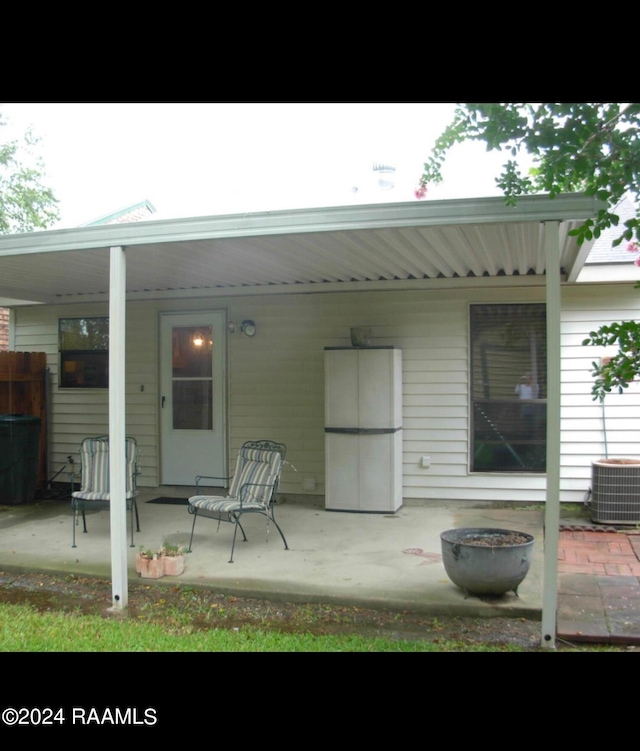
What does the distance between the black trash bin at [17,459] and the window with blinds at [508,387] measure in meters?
4.84

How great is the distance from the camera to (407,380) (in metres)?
7.18

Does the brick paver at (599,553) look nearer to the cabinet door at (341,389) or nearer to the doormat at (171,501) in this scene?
the cabinet door at (341,389)

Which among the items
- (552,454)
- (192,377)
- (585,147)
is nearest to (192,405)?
(192,377)

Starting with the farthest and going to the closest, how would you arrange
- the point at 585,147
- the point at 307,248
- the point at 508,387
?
the point at 508,387 → the point at 307,248 → the point at 585,147

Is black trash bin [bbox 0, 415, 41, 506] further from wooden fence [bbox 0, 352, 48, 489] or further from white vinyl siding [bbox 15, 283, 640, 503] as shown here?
white vinyl siding [bbox 15, 283, 640, 503]

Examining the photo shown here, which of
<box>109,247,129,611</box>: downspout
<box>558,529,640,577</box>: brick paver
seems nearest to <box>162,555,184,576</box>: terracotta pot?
<box>109,247,129,611</box>: downspout

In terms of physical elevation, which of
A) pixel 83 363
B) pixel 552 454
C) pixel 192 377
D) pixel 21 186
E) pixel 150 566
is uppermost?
pixel 21 186

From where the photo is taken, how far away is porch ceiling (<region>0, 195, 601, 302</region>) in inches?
153

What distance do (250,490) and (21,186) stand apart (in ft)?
58.8

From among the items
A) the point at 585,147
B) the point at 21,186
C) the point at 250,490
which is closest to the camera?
the point at 585,147

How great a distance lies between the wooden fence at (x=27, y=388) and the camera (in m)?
8.16

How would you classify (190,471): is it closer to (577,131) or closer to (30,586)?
(30,586)

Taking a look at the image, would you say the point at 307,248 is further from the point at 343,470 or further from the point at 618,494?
the point at 618,494

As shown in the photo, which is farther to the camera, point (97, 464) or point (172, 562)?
point (97, 464)
